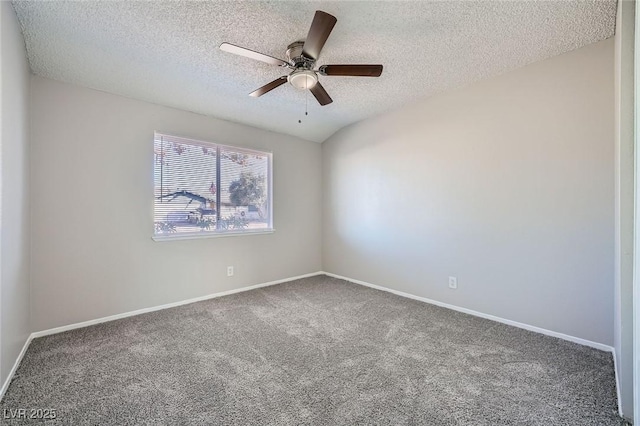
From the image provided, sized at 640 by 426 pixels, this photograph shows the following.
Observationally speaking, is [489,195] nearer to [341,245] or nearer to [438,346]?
[438,346]

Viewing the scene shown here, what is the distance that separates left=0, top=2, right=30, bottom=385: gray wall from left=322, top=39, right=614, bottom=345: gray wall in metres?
3.46

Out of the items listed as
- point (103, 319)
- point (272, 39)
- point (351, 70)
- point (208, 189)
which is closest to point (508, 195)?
point (351, 70)

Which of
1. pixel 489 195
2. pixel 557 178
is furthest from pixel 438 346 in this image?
pixel 557 178

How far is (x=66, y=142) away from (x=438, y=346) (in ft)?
12.4

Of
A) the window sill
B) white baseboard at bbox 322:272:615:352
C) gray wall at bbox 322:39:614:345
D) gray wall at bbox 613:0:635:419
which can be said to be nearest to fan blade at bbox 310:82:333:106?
gray wall at bbox 322:39:614:345

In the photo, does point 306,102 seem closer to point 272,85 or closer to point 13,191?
point 272,85

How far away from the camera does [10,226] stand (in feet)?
6.07

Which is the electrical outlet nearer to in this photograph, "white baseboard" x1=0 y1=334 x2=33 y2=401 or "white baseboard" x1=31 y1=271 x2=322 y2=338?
"white baseboard" x1=31 y1=271 x2=322 y2=338

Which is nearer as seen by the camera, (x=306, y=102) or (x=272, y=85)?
(x=272, y=85)

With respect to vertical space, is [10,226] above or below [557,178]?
below

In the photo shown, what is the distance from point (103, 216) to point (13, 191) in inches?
34.2

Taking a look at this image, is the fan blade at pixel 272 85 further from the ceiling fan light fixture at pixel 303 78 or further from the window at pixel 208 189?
the window at pixel 208 189

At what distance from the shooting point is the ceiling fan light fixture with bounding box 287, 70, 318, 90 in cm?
215

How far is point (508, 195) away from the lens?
269 centimetres
